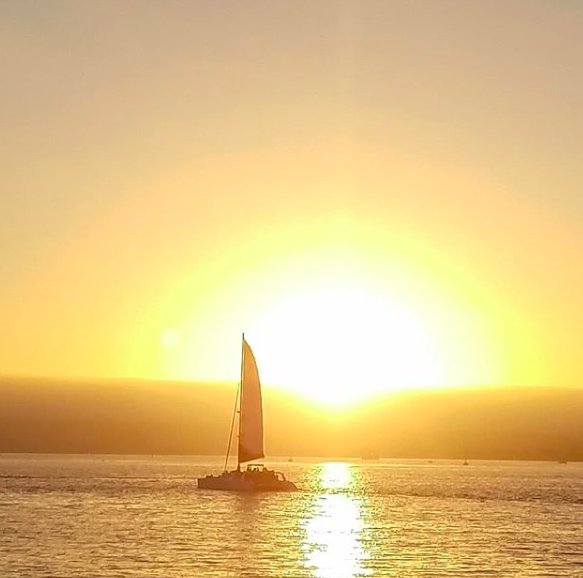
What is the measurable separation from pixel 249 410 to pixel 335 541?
5179cm

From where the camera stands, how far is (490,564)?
80.4 m

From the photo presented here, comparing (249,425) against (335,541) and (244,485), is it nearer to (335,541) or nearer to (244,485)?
(244,485)

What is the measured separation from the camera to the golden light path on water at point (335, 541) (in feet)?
249

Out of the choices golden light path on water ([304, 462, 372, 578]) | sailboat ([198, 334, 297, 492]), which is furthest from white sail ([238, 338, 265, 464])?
golden light path on water ([304, 462, 372, 578])

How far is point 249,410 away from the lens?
14688cm

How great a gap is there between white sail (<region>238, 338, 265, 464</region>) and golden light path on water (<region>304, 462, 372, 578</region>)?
10732 millimetres

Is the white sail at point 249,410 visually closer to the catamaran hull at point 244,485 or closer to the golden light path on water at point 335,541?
the catamaran hull at point 244,485

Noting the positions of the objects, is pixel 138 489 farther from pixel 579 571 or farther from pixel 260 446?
pixel 579 571

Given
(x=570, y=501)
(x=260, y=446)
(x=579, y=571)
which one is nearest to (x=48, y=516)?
(x=260, y=446)

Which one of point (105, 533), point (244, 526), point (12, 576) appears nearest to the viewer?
point (12, 576)

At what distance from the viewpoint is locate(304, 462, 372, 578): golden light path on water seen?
75875 mm

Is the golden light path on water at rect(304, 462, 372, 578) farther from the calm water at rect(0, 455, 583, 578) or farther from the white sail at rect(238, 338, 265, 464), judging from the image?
the white sail at rect(238, 338, 265, 464)

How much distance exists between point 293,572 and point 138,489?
11050 centimetres

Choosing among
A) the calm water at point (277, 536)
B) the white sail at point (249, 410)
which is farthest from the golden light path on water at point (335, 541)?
the white sail at point (249, 410)
